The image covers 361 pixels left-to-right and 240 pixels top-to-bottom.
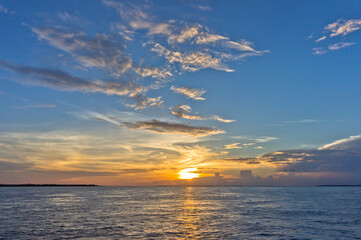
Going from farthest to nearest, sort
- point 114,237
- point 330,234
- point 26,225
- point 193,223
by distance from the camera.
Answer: point 193,223 < point 26,225 < point 330,234 < point 114,237

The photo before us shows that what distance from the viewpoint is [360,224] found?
51.8 metres

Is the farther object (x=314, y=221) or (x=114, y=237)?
(x=314, y=221)

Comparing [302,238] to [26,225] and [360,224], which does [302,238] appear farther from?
[26,225]

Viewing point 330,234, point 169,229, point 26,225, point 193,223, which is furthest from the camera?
point 193,223

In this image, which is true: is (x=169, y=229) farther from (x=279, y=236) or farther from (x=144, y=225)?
(x=279, y=236)

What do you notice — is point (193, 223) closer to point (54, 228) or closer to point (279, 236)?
point (279, 236)

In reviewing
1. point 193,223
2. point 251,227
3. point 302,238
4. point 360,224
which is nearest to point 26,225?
point 193,223

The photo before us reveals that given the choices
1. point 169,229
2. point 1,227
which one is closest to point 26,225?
point 1,227

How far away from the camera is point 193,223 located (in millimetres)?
52969

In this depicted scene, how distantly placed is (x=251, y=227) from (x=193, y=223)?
1137cm

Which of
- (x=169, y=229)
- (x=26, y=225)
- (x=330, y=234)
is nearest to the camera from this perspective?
(x=330, y=234)

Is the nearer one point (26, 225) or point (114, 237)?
point (114, 237)

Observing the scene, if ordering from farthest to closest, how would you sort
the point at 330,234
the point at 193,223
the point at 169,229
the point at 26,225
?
the point at 193,223 → the point at 26,225 → the point at 169,229 → the point at 330,234

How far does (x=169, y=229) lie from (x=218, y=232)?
853 centimetres
